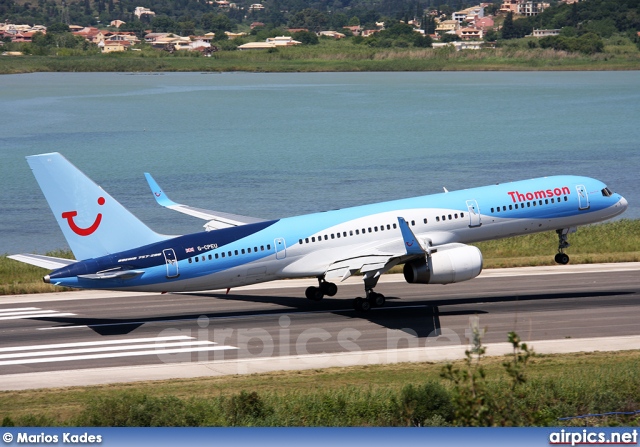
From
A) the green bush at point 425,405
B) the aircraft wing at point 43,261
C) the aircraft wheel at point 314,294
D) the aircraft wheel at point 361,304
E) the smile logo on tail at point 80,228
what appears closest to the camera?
the green bush at point 425,405

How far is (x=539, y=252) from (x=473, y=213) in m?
17.1

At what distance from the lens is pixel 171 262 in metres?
43.1

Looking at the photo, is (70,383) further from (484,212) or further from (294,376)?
(484,212)

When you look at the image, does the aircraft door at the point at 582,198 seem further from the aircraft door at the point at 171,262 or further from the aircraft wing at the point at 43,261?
the aircraft wing at the point at 43,261

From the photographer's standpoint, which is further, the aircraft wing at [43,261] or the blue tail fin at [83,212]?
the aircraft wing at [43,261]

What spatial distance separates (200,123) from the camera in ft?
568

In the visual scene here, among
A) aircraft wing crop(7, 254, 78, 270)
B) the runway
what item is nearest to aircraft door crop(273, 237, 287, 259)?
the runway

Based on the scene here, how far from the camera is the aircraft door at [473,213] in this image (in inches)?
1905

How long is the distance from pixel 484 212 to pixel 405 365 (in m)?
13.6

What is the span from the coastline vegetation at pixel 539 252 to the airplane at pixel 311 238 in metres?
7.65

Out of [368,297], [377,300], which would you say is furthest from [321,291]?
[377,300]

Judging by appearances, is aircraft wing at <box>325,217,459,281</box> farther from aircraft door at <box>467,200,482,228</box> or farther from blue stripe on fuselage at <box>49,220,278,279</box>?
blue stripe on fuselage at <box>49,220,278,279</box>

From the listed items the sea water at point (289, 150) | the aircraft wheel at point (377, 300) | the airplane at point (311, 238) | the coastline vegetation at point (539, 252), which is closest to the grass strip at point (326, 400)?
the airplane at point (311, 238)

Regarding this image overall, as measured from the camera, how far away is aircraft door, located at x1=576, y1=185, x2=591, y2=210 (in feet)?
167
